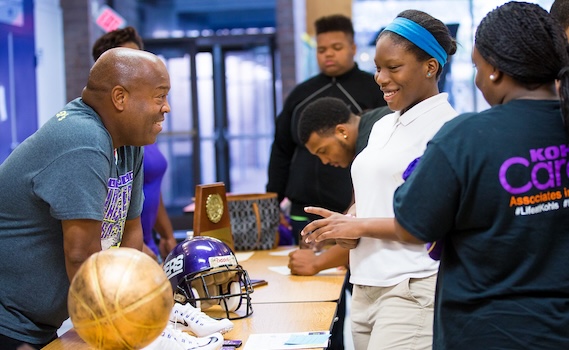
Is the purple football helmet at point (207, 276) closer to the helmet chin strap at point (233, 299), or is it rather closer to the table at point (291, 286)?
the helmet chin strap at point (233, 299)

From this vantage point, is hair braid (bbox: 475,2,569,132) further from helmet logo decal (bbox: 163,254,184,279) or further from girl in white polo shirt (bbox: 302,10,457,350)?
helmet logo decal (bbox: 163,254,184,279)

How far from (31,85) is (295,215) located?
315 centimetres

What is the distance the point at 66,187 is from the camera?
2.00 metres

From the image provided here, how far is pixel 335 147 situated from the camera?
3.35m

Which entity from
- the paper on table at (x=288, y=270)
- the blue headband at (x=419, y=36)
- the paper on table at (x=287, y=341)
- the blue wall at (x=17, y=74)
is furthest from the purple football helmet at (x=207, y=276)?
the blue wall at (x=17, y=74)

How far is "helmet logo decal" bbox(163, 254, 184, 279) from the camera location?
8.65 feet

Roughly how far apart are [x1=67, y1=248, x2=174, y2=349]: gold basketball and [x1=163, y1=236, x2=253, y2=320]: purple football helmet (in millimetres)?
853

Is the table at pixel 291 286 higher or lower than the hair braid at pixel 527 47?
lower

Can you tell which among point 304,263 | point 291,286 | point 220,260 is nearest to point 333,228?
point 220,260

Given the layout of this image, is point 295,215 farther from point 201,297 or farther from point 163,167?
point 201,297

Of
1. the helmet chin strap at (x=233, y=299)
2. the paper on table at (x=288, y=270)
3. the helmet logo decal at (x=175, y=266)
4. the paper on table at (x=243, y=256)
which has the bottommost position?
the paper on table at (x=288, y=270)

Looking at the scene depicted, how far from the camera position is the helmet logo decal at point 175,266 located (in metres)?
2.64

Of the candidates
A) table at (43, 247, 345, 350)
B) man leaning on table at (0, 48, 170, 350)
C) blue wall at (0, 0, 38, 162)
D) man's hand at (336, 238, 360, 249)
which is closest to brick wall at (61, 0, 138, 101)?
blue wall at (0, 0, 38, 162)

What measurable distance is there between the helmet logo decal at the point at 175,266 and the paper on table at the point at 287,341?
37cm
